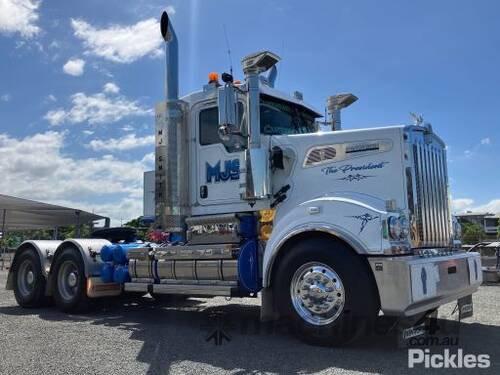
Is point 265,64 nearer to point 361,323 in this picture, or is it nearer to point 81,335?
point 361,323

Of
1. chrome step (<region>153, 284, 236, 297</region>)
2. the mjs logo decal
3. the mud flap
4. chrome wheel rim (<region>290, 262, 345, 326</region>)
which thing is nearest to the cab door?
the mjs logo decal

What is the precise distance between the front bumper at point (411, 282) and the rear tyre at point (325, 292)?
18 cm

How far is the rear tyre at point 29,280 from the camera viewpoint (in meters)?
9.50

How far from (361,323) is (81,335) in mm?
3543

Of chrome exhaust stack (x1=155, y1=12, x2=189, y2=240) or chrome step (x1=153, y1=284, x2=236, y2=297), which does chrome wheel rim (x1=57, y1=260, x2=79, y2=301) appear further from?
chrome exhaust stack (x1=155, y1=12, x2=189, y2=240)

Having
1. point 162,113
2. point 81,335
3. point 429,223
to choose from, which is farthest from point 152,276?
point 429,223

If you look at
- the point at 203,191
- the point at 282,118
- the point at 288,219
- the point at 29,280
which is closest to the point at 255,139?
the point at 282,118

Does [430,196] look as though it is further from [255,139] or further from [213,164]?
[213,164]

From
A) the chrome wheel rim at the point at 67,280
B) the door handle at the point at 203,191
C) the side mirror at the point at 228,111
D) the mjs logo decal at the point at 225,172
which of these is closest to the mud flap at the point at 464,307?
the mjs logo decal at the point at 225,172

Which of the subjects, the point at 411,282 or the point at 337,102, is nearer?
the point at 411,282

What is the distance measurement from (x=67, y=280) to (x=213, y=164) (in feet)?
11.9

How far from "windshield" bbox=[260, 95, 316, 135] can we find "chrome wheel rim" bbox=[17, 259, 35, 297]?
18.1 feet

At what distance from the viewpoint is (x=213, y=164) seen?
745 centimetres

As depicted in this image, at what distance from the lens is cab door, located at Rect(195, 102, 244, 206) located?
721cm
